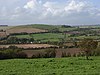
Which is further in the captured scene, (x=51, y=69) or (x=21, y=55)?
(x=21, y=55)

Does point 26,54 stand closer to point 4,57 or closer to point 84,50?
point 4,57

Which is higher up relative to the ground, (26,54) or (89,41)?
(89,41)

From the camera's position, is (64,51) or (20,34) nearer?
(64,51)

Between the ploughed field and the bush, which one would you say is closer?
the ploughed field

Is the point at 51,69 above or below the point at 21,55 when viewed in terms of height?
above

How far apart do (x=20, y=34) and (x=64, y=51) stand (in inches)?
2162

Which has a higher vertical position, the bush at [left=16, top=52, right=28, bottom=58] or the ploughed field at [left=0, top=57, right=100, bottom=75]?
the ploughed field at [left=0, top=57, right=100, bottom=75]

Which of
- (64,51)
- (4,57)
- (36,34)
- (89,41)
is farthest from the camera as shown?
(36,34)

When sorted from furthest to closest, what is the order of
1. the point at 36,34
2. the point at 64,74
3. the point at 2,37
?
1. the point at 36,34
2. the point at 2,37
3. the point at 64,74

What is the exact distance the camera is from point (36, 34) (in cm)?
11962

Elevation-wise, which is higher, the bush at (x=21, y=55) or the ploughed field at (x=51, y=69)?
the ploughed field at (x=51, y=69)

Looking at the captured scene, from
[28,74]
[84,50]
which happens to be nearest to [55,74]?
[28,74]

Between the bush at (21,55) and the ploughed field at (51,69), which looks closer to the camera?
the ploughed field at (51,69)

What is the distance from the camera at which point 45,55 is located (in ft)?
211
